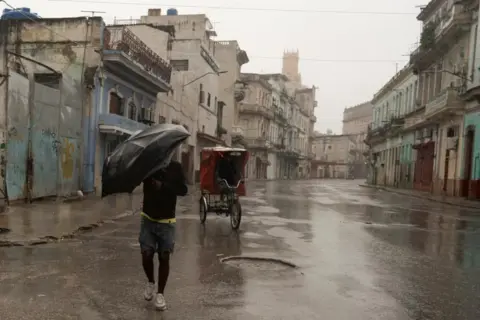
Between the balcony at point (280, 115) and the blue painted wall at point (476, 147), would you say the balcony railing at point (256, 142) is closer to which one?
the balcony at point (280, 115)

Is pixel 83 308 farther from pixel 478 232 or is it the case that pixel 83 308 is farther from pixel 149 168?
pixel 478 232

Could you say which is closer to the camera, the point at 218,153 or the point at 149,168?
the point at 149,168

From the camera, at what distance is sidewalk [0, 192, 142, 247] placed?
8.45m

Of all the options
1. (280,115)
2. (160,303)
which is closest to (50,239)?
(160,303)

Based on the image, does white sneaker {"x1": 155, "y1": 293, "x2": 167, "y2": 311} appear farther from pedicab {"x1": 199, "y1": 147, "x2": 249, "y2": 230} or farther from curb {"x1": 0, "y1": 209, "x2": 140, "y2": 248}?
pedicab {"x1": 199, "y1": 147, "x2": 249, "y2": 230}

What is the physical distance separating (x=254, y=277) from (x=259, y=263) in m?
0.96

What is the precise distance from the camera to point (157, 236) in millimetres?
4750

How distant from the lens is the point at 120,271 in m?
6.21

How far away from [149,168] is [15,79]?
1026cm

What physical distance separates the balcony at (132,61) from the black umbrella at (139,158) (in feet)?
47.5

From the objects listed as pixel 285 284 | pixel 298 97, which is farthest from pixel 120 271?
pixel 298 97

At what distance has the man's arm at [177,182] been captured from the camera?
4680 millimetres

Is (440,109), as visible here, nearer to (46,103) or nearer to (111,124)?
(111,124)

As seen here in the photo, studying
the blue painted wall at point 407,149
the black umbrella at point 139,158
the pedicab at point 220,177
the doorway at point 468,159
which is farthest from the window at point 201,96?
the black umbrella at point 139,158
